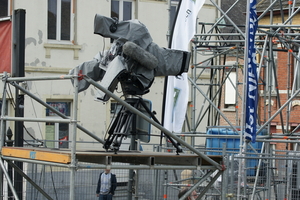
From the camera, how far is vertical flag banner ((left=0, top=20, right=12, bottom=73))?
7.82 metres

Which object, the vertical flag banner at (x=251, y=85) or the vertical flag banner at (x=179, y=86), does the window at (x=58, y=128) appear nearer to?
the vertical flag banner at (x=179, y=86)

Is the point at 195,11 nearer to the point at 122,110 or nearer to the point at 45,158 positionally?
the point at 122,110

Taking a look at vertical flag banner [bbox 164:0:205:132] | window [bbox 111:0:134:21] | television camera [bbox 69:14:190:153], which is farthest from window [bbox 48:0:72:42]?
television camera [bbox 69:14:190:153]

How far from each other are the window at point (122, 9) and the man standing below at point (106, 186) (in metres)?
10.8

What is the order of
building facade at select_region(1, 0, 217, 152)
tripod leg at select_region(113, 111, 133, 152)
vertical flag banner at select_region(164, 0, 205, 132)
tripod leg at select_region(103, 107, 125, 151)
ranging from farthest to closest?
1. building facade at select_region(1, 0, 217, 152)
2. vertical flag banner at select_region(164, 0, 205, 132)
3. tripod leg at select_region(103, 107, 125, 151)
4. tripod leg at select_region(113, 111, 133, 152)

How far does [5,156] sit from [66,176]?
11.4 feet

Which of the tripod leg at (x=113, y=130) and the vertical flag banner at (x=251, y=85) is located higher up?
the vertical flag banner at (x=251, y=85)

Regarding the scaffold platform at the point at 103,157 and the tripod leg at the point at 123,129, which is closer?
the scaffold platform at the point at 103,157

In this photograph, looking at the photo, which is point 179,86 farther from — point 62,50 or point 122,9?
point 122,9

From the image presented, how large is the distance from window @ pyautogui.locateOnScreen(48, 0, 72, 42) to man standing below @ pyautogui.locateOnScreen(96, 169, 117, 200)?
9696 mm

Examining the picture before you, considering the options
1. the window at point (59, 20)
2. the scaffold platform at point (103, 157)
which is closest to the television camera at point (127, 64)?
the scaffold platform at point (103, 157)

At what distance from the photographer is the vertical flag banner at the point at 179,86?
10.7 metres

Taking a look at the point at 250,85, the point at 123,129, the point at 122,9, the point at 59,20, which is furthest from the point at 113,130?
the point at 122,9

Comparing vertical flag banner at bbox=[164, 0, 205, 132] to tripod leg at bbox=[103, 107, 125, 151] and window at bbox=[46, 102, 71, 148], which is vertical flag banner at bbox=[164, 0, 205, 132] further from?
window at bbox=[46, 102, 71, 148]
